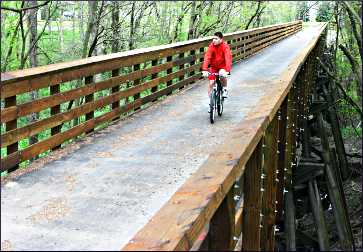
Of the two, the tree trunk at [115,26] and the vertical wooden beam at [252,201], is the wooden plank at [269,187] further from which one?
the tree trunk at [115,26]

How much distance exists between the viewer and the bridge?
8.73ft

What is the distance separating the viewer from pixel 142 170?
7090 mm

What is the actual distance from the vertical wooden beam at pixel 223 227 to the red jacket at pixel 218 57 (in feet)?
26.0

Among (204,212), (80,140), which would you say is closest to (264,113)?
(204,212)

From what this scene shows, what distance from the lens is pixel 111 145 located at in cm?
857

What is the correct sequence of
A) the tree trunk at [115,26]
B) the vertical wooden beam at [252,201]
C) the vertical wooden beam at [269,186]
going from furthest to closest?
1. the tree trunk at [115,26]
2. the vertical wooden beam at [269,186]
3. the vertical wooden beam at [252,201]

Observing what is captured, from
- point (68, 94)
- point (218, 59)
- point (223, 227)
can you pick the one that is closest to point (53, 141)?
point (68, 94)

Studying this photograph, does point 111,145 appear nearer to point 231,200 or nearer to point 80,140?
point 80,140

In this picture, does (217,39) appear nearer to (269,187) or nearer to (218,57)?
(218,57)

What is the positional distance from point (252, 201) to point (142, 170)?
11.3 feet

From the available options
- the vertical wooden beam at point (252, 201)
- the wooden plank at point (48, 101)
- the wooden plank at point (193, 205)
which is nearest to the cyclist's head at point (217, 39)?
the wooden plank at point (48, 101)

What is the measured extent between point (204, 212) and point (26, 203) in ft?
13.1

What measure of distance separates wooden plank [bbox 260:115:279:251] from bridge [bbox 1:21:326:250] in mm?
20

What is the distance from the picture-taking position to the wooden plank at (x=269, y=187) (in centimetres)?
518
